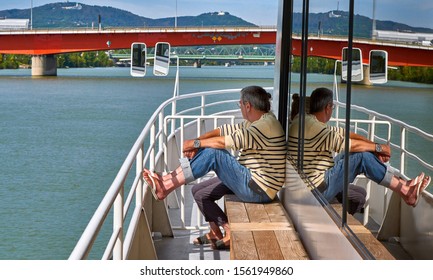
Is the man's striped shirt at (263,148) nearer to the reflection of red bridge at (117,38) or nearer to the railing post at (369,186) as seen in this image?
the railing post at (369,186)

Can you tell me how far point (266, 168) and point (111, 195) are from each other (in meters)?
1.76

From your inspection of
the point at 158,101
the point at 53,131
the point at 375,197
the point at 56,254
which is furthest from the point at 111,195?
the point at 158,101

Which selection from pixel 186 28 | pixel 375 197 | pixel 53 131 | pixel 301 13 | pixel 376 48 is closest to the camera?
pixel 376 48

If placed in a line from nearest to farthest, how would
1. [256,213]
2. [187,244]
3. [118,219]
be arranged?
[118,219] → [256,213] → [187,244]

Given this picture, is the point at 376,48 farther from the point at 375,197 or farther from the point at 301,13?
the point at 301,13

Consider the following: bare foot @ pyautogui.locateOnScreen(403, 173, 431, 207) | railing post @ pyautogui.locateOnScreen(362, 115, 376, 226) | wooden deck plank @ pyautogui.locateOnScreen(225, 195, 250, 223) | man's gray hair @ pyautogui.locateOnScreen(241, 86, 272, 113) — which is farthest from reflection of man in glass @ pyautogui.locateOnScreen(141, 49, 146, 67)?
bare foot @ pyautogui.locateOnScreen(403, 173, 431, 207)

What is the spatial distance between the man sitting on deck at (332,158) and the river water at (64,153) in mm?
107

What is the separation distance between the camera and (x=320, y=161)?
2.89 m

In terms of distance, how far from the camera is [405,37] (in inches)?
57.8

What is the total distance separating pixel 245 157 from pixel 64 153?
21.9 m

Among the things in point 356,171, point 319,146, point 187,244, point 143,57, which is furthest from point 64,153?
point 356,171

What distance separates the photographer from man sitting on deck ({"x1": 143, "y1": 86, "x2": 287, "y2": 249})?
3.72 m

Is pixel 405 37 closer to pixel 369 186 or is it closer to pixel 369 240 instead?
pixel 369 186

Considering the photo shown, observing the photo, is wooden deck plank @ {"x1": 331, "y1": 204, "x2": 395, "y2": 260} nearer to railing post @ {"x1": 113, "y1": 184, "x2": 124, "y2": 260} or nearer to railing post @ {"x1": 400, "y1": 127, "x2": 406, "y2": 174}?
railing post @ {"x1": 400, "y1": 127, "x2": 406, "y2": 174}
